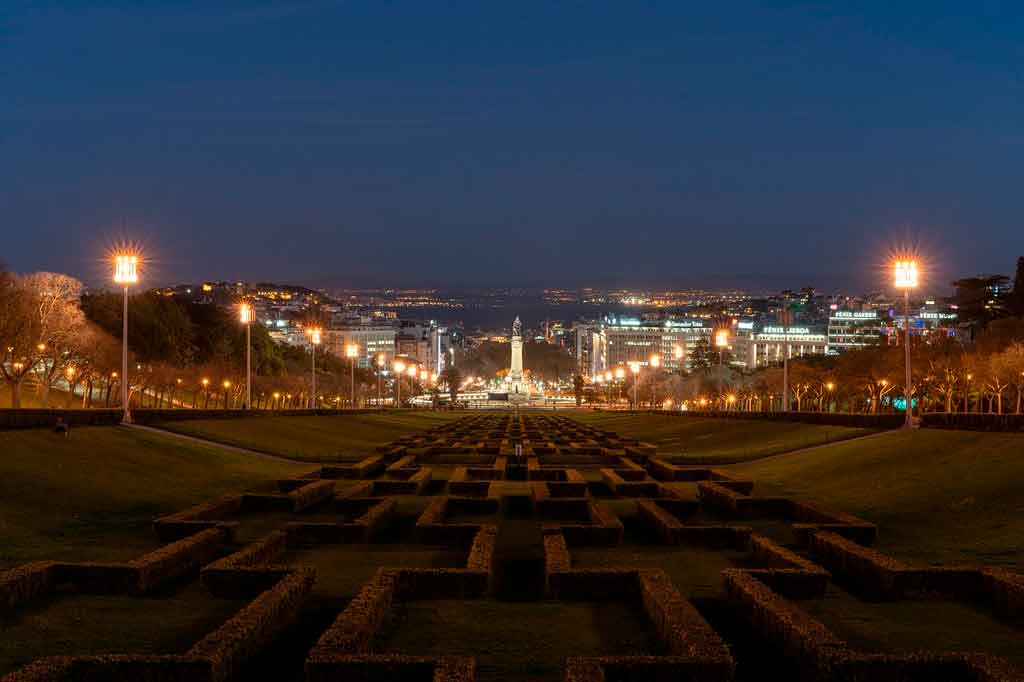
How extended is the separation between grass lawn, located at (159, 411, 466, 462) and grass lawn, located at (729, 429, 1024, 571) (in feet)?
43.4

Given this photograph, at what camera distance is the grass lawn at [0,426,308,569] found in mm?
13912

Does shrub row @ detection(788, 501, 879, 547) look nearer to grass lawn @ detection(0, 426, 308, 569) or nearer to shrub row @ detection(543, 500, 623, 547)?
shrub row @ detection(543, 500, 623, 547)

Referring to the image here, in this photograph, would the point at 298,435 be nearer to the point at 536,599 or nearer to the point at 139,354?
the point at 536,599

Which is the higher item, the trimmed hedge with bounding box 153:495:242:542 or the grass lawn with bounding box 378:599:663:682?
the trimmed hedge with bounding box 153:495:242:542

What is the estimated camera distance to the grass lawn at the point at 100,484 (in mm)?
13912

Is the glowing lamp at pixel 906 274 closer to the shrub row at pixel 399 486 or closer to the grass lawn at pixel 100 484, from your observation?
the shrub row at pixel 399 486

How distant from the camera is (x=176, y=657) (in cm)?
799

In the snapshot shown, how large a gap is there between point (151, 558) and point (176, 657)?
400 centimetres

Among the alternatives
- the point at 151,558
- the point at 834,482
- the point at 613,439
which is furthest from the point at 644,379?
the point at 151,558

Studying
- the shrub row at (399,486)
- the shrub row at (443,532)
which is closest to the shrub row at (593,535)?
the shrub row at (443,532)

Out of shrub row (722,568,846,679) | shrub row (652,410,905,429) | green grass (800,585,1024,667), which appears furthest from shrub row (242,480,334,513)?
shrub row (652,410,905,429)

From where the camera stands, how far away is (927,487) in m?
18.9

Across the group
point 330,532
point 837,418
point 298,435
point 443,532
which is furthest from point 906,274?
point 330,532

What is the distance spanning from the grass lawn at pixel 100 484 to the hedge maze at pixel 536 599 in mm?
1138
